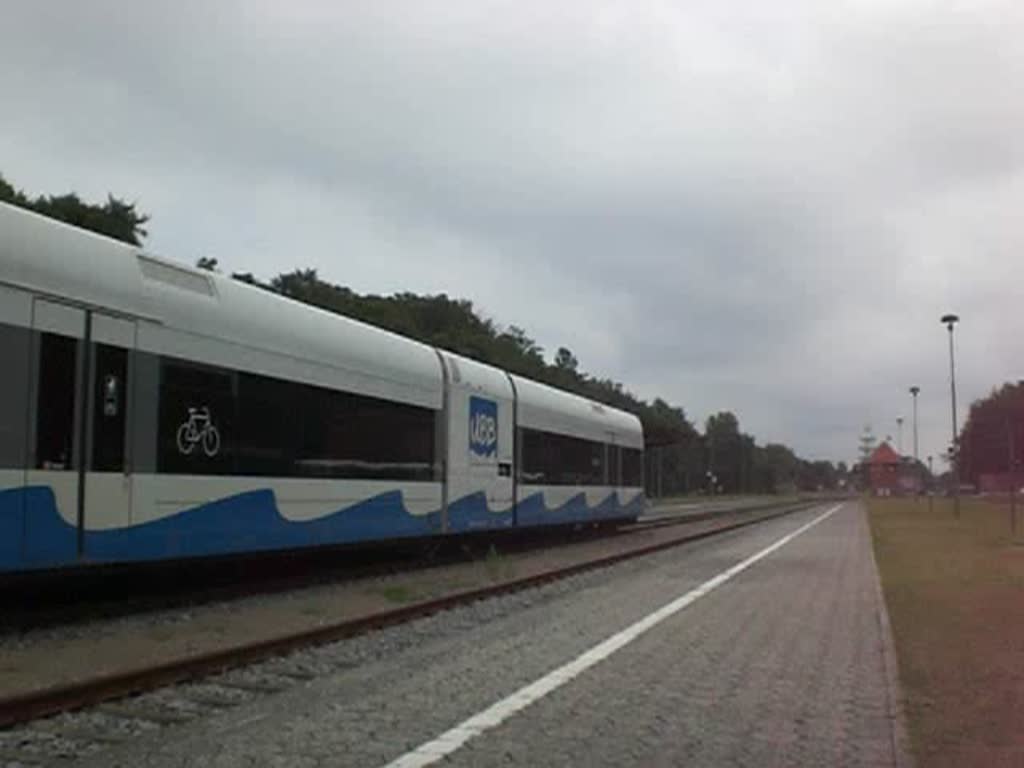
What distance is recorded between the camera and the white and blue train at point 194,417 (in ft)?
35.4

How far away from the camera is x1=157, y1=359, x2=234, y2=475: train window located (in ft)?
41.7

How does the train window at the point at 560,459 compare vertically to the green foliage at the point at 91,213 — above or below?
below

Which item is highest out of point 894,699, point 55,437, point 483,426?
point 483,426

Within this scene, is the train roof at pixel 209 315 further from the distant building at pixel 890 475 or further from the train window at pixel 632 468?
the distant building at pixel 890 475

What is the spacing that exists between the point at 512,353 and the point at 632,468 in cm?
5662

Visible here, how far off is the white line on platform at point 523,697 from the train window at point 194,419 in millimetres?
4958

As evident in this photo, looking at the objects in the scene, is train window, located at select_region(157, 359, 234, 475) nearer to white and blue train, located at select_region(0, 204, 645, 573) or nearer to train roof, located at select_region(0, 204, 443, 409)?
white and blue train, located at select_region(0, 204, 645, 573)

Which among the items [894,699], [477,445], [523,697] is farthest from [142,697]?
[477,445]

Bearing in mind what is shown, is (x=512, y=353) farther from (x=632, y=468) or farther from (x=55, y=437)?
(x=55, y=437)

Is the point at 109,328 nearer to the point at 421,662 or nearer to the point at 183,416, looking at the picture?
the point at 183,416

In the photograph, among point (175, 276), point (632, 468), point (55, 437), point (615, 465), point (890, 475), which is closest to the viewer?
point (55, 437)

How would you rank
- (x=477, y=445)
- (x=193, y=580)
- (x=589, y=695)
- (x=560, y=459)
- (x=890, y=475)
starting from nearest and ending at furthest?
(x=589, y=695), (x=193, y=580), (x=477, y=445), (x=560, y=459), (x=890, y=475)

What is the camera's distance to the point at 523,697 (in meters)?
8.62

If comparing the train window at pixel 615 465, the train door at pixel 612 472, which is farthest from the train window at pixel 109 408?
the train window at pixel 615 465
